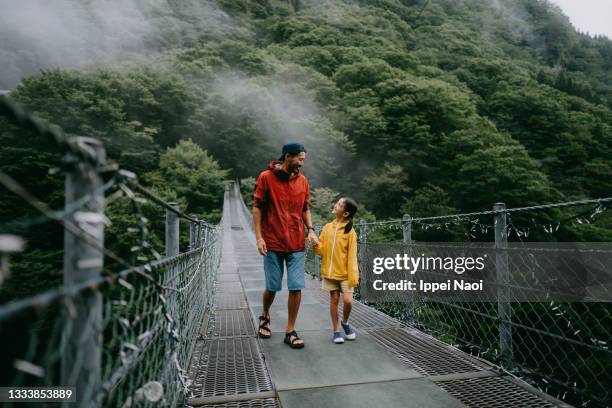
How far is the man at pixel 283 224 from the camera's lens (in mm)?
3039

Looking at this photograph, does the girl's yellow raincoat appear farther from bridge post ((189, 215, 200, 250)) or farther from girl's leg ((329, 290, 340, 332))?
bridge post ((189, 215, 200, 250))

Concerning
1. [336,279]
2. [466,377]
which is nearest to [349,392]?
[466,377]

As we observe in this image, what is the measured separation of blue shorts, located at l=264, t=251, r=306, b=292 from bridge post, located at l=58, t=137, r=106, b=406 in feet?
6.84

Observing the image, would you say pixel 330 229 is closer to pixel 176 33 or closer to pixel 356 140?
pixel 356 140

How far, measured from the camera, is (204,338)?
10.9 ft

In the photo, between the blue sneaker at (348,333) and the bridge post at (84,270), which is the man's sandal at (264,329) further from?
the bridge post at (84,270)

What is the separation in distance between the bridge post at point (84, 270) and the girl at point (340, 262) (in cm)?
233

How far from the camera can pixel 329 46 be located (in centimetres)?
4072

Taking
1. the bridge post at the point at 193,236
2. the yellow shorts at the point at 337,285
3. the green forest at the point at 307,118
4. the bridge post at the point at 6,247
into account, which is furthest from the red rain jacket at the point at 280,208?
the green forest at the point at 307,118

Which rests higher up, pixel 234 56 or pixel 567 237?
pixel 234 56

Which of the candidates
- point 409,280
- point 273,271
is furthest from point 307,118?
point 273,271

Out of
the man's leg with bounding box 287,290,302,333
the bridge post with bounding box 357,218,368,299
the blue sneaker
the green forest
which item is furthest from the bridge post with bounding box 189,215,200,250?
the green forest

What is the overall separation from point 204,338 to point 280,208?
54.0 inches

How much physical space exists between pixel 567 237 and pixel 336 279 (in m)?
21.3
